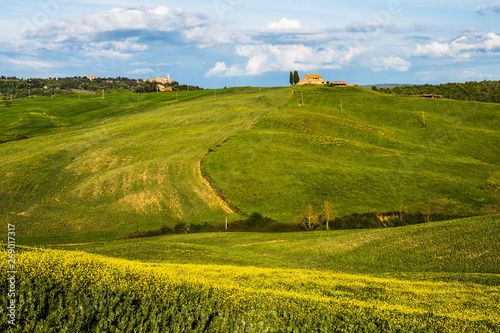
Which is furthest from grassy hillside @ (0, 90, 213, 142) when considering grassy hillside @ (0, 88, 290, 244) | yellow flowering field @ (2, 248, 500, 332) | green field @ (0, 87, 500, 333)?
yellow flowering field @ (2, 248, 500, 332)

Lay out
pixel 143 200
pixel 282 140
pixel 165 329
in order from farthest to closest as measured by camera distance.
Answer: pixel 282 140 < pixel 143 200 < pixel 165 329

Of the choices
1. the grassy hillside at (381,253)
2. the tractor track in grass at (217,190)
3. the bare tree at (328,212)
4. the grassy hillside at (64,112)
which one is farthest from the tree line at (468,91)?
the grassy hillside at (381,253)

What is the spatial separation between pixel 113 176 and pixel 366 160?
56.6 metres

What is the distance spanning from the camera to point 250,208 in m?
62.8

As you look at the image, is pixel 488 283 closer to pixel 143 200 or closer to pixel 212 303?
pixel 212 303

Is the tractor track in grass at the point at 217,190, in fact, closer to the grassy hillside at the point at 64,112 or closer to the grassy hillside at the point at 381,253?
the grassy hillside at the point at 381,253

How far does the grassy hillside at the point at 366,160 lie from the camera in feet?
216

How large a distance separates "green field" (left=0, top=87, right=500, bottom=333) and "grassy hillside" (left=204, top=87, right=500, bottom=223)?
0.48m

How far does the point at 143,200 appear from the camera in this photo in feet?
205

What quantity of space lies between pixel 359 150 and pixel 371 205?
2613cm

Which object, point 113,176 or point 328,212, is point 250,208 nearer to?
point 328,212

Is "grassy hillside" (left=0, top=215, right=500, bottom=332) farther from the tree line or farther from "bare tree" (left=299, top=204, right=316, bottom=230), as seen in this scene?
the tree line

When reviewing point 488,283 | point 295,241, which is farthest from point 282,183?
point 488,283

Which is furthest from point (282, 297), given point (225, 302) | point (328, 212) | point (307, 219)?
point (307, 219)
